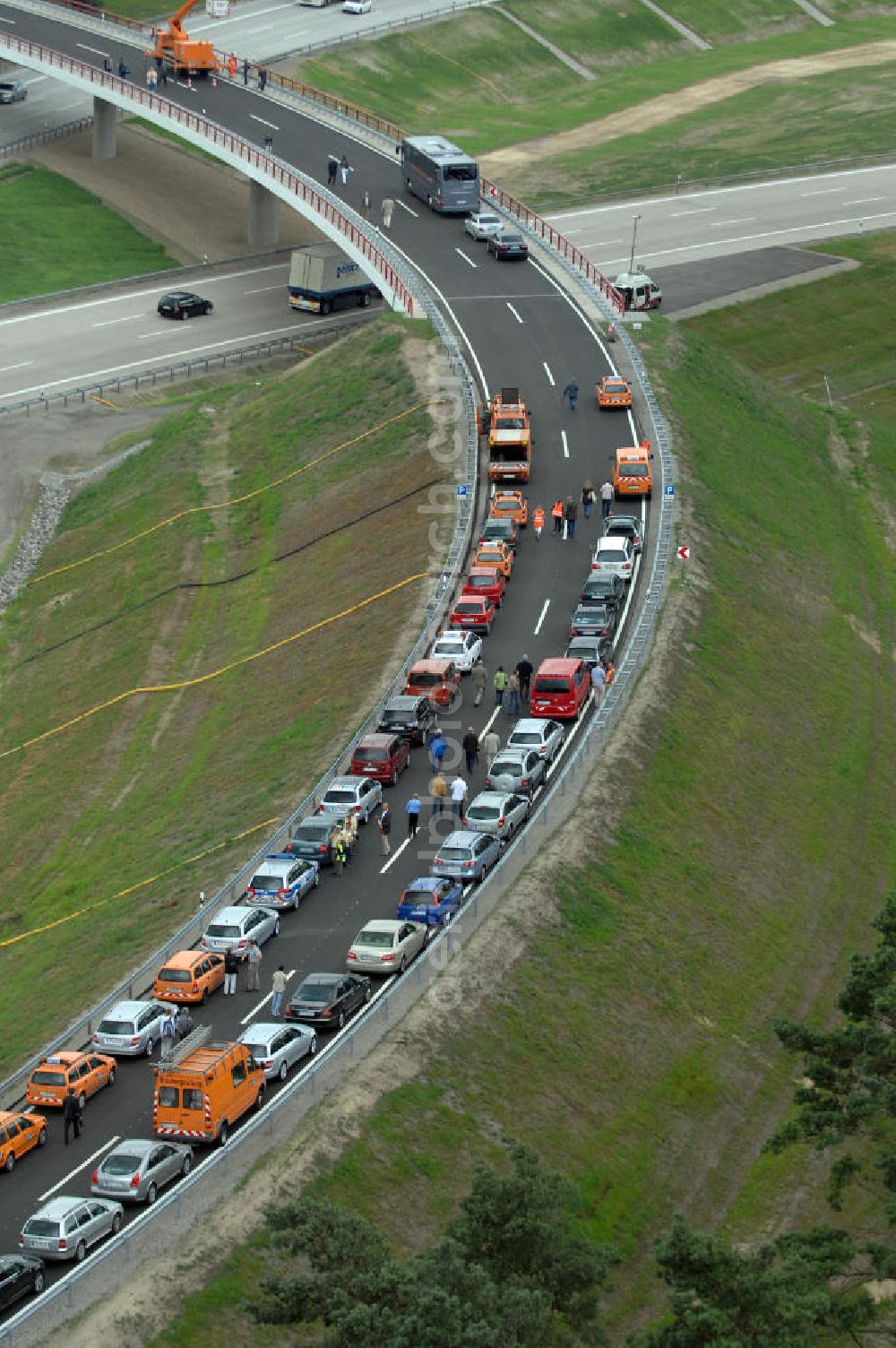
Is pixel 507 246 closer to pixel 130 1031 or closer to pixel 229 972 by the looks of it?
pixel 229 972

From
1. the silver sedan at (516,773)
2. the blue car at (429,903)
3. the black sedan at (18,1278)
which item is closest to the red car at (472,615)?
the silver sedan at (516,773)

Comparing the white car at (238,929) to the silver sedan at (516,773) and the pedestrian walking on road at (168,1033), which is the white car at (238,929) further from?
the silver sedan at (516,773)

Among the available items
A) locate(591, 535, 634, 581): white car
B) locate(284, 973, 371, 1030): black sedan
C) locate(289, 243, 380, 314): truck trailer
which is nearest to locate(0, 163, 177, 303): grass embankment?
locate(289, 243, 380, 314): truck trailer

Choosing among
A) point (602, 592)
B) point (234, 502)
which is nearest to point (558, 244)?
point (234, 502)

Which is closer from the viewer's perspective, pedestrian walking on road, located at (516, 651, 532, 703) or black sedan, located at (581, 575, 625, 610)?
pedestrian walking on road, located at (516, 651, 532, 703)

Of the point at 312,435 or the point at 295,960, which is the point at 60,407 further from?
the point at 295,960

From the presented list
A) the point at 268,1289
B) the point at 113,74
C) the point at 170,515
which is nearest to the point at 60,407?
the point at 170,515

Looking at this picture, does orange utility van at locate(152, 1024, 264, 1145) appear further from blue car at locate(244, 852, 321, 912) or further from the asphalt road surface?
blue car at locate(244, 852, 321, 912)

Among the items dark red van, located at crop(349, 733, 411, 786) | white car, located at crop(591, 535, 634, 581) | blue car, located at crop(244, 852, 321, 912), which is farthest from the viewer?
white car, located at crop(591, 535, 634, 581)
